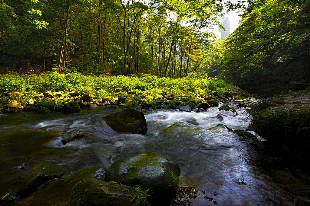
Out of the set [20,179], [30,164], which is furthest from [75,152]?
[20,179]

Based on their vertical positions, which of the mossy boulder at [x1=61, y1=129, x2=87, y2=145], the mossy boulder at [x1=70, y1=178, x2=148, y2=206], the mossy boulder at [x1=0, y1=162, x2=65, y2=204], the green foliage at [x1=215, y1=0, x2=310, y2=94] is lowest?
the mossy boulder at [x1=0, y1=162, x2=65, y2=204]

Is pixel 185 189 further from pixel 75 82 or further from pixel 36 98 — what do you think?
pixel 75 82

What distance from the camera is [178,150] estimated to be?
7.61m

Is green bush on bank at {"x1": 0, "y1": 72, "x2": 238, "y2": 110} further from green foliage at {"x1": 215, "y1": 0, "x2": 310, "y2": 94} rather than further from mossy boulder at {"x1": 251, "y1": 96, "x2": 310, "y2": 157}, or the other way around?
mossy boulder at {"x1": 251, "y1": 96, "x2": 310, "y2": 157}

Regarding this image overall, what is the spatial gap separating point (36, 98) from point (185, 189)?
34.1 feet

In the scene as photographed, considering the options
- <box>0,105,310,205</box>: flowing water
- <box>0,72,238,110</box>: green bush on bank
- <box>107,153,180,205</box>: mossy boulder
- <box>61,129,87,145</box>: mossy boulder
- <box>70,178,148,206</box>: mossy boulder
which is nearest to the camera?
<box>70,178,148,206</box>: mossy boulder

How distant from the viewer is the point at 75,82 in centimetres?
1786

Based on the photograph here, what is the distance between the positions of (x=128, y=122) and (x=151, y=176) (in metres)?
4.45

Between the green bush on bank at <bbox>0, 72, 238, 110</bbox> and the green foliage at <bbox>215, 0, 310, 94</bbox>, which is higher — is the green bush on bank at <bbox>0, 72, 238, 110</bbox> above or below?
below

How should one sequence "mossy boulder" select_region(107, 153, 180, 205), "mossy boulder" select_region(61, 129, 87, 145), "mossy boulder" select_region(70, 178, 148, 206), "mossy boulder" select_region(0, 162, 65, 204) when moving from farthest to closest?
1. "mossy boulder" select_region(61, 129, 87, 145)
2. "mossy boulder" select_region(0, 162, 65, 204)
3. "mossy boulder" select_region(107, 153, 180, 205)
4. "mossy boulder" select_region(70, 178, 148, 206)

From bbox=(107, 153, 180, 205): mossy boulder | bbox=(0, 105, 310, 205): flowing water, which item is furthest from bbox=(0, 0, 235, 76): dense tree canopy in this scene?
bbox=(107, 153, 180, 205): mossy boulder

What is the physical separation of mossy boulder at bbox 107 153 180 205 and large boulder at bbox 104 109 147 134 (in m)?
3.42

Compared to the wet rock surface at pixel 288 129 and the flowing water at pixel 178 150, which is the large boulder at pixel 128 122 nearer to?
the flowing water at pixel 178 150

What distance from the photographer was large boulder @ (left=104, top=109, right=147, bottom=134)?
8969 millimetres
